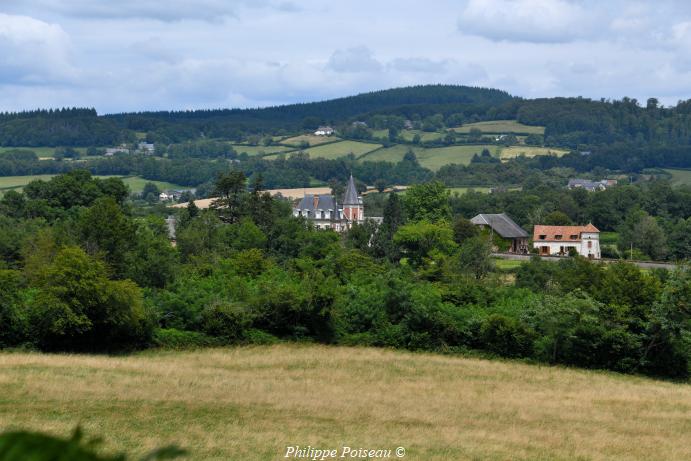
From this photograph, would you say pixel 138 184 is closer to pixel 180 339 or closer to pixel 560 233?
pixel 560 233

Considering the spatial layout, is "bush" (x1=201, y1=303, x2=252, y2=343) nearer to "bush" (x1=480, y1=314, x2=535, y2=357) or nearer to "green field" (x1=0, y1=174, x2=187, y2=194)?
"bush" (x1=480, y1=314, x2=535, y2=357)

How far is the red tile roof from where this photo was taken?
323 ft

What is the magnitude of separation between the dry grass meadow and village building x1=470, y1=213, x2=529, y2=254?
63.5 metres

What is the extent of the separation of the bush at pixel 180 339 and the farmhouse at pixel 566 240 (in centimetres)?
6178

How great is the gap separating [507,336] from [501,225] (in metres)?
64.3

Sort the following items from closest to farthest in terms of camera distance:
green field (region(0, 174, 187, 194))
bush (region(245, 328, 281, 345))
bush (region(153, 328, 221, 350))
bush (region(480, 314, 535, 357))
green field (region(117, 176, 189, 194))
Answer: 1. bush (region(153, 328, 221, 350))
2. bush (region(480, 314, 535, 357))
3. bush (region(245, 328, 281, 345))
4. green field (region(0, 174, 187, 194))
5. green field (region(117, 176, 189, 194))

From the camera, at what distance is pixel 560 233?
100375mm

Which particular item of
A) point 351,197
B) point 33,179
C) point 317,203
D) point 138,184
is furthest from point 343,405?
point 138,184

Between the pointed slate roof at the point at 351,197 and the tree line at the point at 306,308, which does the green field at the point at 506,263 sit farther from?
the pointed slate roof at the point at 351,197

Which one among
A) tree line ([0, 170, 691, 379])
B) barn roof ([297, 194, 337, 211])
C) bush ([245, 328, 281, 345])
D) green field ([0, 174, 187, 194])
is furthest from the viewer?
green field ([0, 174, 187, 194])

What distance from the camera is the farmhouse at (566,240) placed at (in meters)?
96.6

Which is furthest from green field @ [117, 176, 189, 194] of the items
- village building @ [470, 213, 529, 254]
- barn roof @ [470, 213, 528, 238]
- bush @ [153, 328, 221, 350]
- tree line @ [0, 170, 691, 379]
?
bush @ [153, 328, 221, 350]

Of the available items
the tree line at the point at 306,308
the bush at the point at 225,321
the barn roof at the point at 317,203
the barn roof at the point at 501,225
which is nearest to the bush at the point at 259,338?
the tree line at the point at 306,308

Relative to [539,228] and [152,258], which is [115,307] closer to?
[152,258]
